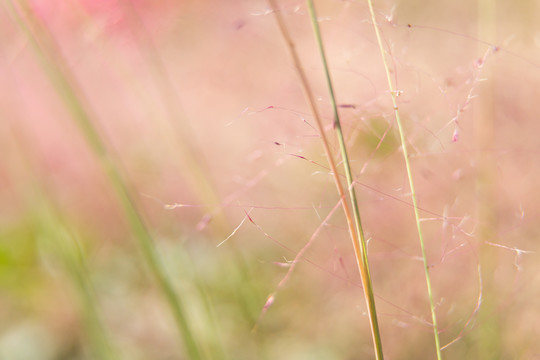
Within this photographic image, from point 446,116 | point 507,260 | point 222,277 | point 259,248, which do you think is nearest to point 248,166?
point 259,248

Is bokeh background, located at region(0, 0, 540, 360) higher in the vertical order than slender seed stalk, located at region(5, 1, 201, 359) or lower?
lower

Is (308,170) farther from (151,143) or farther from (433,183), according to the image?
(151,143)

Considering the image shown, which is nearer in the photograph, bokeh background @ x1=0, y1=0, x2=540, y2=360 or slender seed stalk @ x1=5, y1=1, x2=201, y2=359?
slender seed stalk @ x1=5, y1=1, x2=201, y2=359

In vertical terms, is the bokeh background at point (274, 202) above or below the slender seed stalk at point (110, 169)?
below

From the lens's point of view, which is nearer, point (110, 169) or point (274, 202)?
point (110, 169)

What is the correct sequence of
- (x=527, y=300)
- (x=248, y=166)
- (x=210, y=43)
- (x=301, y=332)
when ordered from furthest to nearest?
(x=210, y=43) < (x=248, y=166) < (x=301, y=332) < (x=527, y=300)

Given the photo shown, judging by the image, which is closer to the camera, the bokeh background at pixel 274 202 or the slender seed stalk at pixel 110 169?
the slender seed stalk at pixel 110 169

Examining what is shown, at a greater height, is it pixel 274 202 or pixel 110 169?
pixel 110 169

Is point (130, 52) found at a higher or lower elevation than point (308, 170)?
higher
